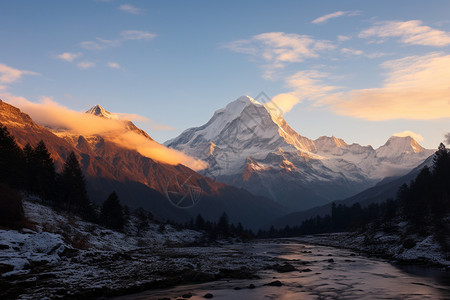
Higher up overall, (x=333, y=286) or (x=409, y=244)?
(x=409, y=244)

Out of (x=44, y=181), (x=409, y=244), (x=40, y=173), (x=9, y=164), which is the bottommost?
(x=409, y=244)

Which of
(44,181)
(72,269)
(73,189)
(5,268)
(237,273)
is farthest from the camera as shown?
(73,189)

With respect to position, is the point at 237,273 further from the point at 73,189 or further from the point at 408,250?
the point at 73,189

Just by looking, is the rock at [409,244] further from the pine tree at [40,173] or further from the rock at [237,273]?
the pine tree at [40,173]

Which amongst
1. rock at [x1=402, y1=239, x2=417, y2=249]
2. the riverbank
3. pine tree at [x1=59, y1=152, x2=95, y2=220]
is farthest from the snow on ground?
rock at [x1=402, y1=239, x2=417, y2=249]

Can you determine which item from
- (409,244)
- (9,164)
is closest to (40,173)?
(9,164)

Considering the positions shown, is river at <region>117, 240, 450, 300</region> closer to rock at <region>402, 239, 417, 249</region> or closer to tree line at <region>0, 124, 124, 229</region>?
rock at <region>402, 239, 417, 249</region>

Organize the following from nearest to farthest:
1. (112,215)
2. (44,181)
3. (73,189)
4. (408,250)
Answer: (408,250) → (44,181) → (73,189) → (112,215)

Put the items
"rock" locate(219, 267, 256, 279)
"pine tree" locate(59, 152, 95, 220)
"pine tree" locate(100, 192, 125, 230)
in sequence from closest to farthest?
"rock" locate(219, 267, 256, 279) < "pine tree" locate(59, 152, 95, 220) < "pine tree" locate(100, 192, 125, 230)

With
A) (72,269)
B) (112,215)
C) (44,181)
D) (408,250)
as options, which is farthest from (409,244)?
(44,181)

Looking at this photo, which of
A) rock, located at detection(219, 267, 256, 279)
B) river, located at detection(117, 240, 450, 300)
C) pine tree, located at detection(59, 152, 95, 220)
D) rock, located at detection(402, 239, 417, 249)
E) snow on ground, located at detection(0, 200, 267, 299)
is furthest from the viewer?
pine tree, located at detection(59, 152, 95, 220)

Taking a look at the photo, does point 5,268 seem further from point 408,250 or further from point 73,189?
point 408,250

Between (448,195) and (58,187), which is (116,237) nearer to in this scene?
(58,187)

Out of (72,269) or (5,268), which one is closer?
(5,268)
